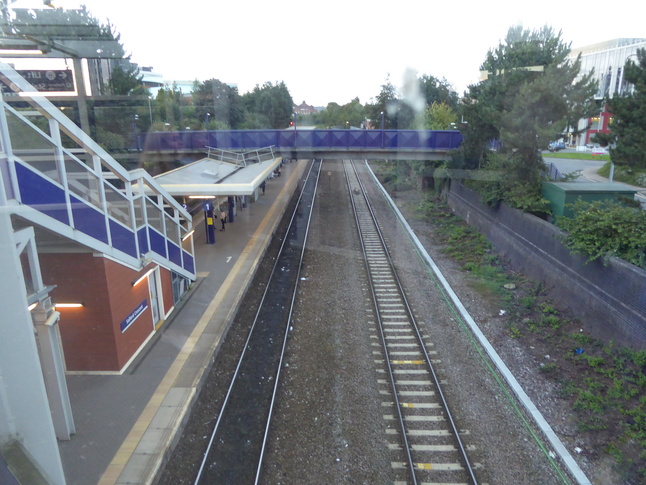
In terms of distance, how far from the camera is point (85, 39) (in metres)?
7.01

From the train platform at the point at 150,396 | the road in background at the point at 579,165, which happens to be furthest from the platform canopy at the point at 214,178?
the road in background at the point at 579,165

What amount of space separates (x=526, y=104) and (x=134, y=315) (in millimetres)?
10846

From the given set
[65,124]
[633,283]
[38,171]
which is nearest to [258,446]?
[38,171]

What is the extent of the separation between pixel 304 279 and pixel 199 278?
8.57ft

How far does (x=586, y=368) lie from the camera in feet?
23.4

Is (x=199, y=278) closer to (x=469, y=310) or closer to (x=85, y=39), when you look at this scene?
(x=85, y=39)

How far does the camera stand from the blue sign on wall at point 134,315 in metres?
6.68

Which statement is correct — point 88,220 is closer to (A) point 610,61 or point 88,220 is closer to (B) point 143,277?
(B) point 143,277

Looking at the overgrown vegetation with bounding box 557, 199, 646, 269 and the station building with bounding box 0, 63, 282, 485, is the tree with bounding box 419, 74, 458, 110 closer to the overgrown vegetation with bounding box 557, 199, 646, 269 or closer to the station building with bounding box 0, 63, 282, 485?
the overgrown vegetation with bounding box 557, 199, 646, 269

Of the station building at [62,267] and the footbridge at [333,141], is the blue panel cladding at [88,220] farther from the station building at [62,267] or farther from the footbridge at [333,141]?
the footbridge at [333,141]

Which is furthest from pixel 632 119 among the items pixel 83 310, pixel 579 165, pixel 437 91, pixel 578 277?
pixel 437 91

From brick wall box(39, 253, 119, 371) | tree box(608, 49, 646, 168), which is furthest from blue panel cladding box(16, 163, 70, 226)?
tree box(608, 49, 646, 168)

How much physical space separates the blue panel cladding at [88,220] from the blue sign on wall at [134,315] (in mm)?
1435

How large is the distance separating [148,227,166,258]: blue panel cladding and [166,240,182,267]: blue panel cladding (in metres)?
0.26
